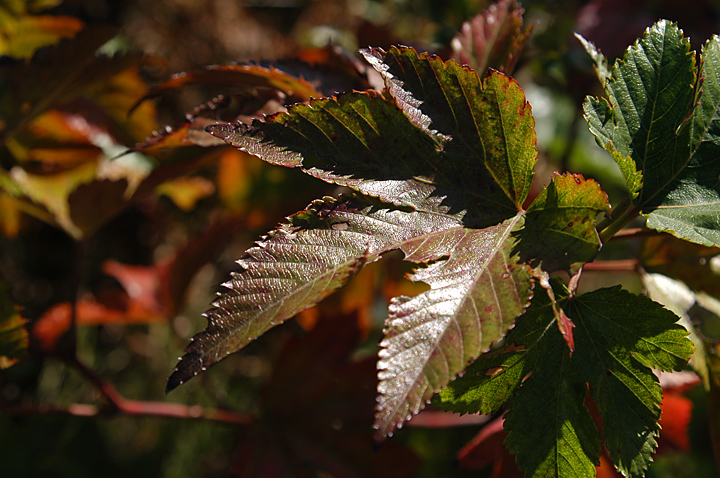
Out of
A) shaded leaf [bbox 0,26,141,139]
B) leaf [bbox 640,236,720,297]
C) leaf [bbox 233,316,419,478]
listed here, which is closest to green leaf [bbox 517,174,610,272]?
leaf [bbox 640,236,720,297]

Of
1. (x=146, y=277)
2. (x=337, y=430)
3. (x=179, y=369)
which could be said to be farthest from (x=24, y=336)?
(x=146, y=277)

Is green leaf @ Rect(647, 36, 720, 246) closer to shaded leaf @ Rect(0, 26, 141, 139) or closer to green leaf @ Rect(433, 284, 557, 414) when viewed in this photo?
green leaf @ Rect(433, 284, 557, 414)

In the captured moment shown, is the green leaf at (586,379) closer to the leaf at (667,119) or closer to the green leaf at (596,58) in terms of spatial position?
the leaf at (667,119)

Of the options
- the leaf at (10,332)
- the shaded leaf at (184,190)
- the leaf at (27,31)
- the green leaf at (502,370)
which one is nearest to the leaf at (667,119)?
the green leaf at (502,370)

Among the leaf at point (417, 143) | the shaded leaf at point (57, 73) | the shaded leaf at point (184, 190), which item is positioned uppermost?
the leaf at point (417, 143)

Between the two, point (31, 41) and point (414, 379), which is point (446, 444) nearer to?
point (414, 379)

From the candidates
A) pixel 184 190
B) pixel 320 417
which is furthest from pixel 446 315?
pixel 184 190
